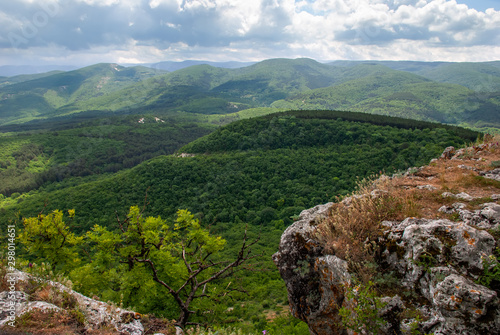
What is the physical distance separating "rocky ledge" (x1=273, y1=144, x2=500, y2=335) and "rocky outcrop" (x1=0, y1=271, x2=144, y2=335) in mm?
4748

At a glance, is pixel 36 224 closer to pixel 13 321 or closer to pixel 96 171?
pixel 13 321

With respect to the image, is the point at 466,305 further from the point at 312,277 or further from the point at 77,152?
the point at 77,152

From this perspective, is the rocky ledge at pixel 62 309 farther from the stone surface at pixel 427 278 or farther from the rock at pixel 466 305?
the rock at pixel 466 305

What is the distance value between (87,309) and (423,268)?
7.42 m

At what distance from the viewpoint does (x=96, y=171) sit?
114250 mm

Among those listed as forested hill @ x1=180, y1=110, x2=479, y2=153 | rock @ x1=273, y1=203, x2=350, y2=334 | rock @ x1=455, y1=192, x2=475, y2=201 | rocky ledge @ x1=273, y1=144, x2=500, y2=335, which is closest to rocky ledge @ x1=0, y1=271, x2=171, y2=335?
rock @ x1=273, y1=203, x2=350, y2=334

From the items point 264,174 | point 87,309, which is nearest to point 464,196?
point 87,309

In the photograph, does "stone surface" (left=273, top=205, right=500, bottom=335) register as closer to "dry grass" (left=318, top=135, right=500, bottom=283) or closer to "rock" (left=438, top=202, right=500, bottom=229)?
"rock" (left=438, top=202, right=500, bottom=229)

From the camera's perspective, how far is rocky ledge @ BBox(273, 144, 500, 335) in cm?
474

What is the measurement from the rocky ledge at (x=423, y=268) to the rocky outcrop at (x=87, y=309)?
187 inches

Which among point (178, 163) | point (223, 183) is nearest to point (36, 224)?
point (223, 183)

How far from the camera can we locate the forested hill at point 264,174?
49.5m

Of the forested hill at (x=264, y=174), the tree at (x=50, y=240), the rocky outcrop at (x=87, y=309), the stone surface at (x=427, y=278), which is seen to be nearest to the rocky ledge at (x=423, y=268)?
the stone surface at (x=427, y=278)

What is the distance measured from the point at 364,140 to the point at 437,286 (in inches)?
2381
